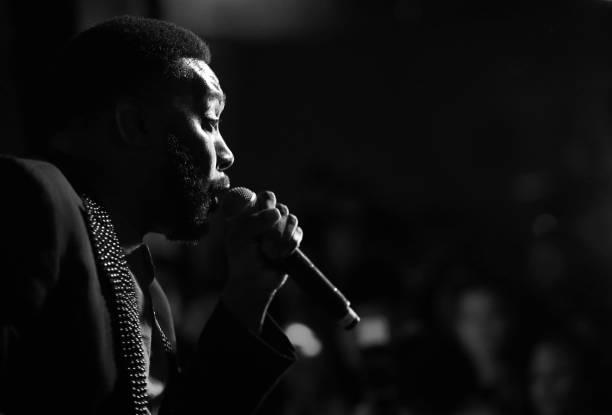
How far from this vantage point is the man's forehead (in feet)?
4.53

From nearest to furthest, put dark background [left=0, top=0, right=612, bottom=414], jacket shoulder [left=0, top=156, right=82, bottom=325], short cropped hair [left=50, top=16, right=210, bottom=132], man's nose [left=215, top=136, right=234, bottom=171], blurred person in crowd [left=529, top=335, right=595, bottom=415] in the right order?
jacket shoulder [left=0, top=156, right=82, bottom=325]
short cropped hair [left=50, top=16, right=210, bottom=132]
man's nose [left=215, top=136, right=234, bottom=171]
blurred person in crowd [left=529, top=335, right=595, bottom=415]
dark background [left=0, top=0, right=612, bottom=414]

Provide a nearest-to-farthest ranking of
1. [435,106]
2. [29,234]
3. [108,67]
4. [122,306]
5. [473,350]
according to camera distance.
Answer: [29,234] < [122,306] < [108,67] < [473,350] < [435,106]

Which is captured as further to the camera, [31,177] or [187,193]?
[187,193]

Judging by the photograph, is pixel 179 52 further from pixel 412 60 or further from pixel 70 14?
pixel 412 60

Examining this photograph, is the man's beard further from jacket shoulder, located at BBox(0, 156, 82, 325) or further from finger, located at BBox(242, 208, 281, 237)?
jacket shoulder, located at BBox(0, 156, 82, 325)

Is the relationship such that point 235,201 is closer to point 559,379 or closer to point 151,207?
point 151,207

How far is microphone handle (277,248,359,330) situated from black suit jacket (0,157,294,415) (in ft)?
1.31

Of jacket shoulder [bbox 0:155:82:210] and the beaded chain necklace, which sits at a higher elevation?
jacket shoulder [bbox 0:155:82:210]

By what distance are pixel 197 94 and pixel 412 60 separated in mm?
6229

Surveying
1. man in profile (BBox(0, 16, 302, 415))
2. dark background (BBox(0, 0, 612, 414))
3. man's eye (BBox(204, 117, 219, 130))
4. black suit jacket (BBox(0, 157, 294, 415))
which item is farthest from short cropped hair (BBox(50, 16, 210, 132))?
dark background (BBox(0, 0, 612, 414))

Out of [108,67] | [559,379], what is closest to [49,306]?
[108,67]

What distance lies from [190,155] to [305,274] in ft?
1.03

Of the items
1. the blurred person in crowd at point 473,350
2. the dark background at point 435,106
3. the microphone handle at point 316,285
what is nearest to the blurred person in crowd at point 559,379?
the blurred person in crowd at point 473,350

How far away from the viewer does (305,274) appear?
145 centimetres
